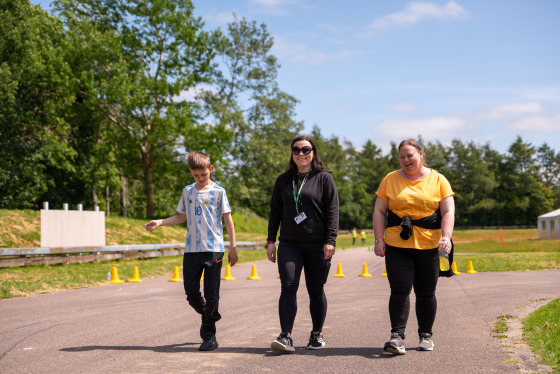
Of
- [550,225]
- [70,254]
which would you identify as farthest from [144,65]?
[550,225]

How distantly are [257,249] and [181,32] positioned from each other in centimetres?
1523

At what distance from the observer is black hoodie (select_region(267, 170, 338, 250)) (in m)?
5.70

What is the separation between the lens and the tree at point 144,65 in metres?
35.9

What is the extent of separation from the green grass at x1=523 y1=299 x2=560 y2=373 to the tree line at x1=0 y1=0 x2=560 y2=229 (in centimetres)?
3029

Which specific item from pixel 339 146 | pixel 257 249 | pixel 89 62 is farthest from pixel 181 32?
pixel 339 146

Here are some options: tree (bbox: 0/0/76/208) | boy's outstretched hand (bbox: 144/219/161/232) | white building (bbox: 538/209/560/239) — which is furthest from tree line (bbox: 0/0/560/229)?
boy's outstretched hand (bbox: 144/219/161/232)

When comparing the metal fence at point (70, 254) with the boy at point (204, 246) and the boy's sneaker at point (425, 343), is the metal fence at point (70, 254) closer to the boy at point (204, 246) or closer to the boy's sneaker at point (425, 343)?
the boy at point (204, 246)

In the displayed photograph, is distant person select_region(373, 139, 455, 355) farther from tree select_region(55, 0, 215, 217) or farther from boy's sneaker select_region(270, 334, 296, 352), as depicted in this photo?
tree select_region(55, 0, 215, 217)

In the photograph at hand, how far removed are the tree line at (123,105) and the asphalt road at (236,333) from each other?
26308mm

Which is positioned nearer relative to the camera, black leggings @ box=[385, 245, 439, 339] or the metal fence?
black leggings @ box=[385, 245, 439, 339]

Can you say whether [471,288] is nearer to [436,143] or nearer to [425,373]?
[425,373]

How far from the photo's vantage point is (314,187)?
228 inches

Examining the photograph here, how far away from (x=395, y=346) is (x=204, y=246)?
79.9 inches

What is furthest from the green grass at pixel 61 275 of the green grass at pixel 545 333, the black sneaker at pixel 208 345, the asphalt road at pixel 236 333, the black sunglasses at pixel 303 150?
the green grass at pixel 545 333
